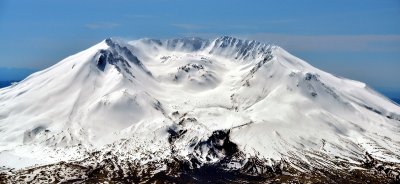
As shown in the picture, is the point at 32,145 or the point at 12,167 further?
the point at 32,145

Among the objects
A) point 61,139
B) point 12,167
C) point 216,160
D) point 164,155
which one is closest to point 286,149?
point 216,160

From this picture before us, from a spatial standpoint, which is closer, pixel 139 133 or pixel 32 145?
pixel 32 145

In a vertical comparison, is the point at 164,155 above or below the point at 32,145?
below

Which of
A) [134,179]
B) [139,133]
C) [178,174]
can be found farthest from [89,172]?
[139,133]

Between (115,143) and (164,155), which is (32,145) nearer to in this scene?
(115,143)

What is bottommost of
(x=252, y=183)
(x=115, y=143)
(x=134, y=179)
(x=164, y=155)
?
(x=252, y=183)

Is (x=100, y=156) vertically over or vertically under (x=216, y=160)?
over

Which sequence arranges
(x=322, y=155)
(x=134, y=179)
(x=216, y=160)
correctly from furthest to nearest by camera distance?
(x=322, y=155)
(x=216, y=160)
(x=134, y=179)

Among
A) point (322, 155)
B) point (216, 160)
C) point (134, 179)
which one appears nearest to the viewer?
point (134, 179)

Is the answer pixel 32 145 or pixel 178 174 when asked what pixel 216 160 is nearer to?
pixel 178 174
